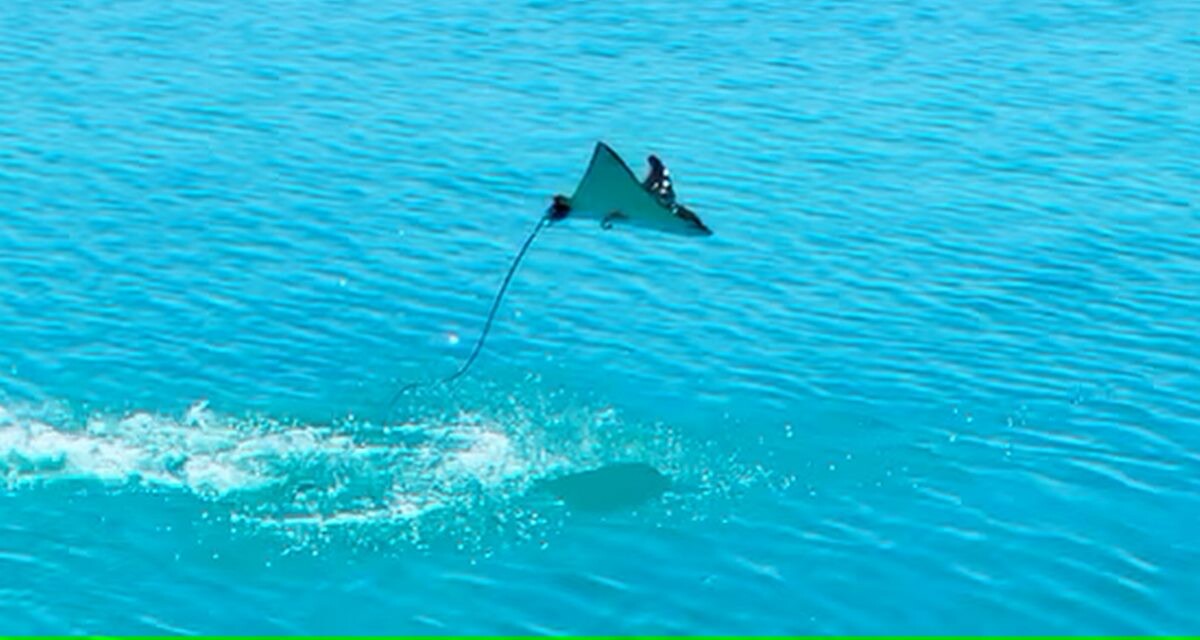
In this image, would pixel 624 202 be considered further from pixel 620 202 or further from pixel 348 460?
pixel 348 460

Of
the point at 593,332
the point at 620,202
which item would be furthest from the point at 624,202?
the point at 593,332

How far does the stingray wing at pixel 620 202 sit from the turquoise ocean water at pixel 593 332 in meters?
3.68

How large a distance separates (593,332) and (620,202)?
6.46 meters

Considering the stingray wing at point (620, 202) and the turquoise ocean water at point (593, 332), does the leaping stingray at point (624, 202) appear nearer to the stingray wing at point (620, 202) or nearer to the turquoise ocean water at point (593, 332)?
the stingray wing at point (620, 202)

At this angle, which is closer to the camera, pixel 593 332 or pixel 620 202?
pixel 620 202

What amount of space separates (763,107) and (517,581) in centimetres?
2321

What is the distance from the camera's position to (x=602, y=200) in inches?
992

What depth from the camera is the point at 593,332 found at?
103 ft

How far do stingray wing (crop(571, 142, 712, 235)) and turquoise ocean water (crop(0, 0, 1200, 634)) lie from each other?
3680mm

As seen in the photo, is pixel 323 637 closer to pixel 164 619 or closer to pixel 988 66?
pixel 164 619

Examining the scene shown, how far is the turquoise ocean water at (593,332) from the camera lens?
23.6 meters

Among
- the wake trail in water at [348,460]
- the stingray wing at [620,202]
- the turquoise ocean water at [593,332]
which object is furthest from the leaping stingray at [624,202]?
the turquoise ocean water at [593,332]

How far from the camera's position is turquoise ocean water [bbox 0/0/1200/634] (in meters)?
23.6

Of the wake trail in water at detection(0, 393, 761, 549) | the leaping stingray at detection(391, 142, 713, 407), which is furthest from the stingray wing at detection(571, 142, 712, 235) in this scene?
the wake trail in water at detection(0, 393, 761, 549)
